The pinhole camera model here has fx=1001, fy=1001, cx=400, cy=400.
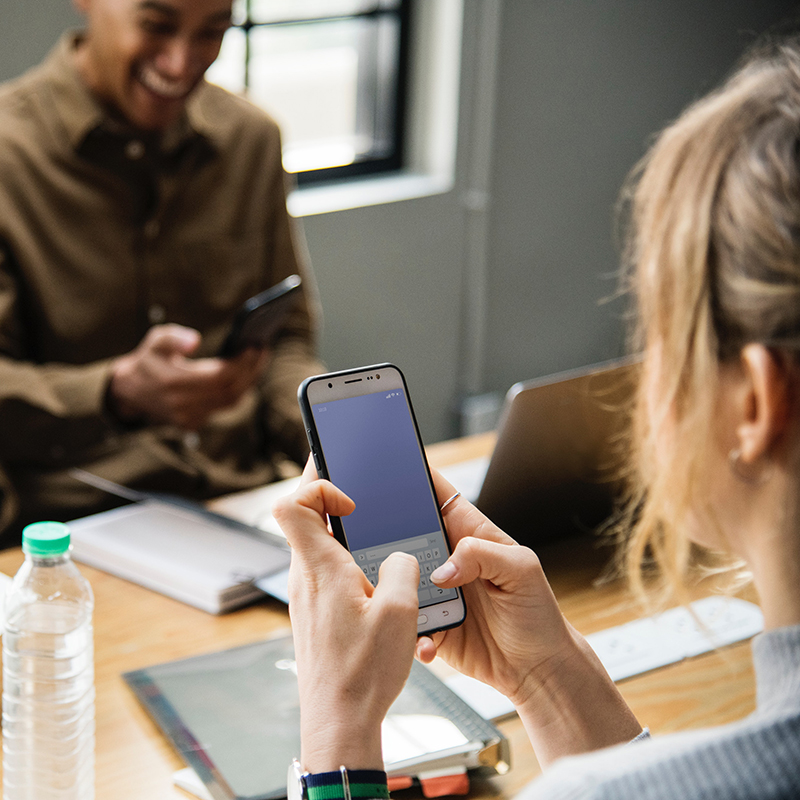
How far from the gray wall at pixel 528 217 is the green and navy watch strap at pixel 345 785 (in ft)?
6.93

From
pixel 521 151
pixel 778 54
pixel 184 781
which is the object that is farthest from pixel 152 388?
pixel 521 151

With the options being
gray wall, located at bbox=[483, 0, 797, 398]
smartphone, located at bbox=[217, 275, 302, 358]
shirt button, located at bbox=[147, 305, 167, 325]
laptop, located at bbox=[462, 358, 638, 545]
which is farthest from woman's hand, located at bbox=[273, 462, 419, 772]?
gray wall, located at bbox=[483, 0, 797, 398]

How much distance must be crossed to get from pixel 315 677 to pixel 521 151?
2672 mm

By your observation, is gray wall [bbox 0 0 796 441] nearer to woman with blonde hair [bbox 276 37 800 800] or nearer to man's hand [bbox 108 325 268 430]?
man's hand [bbox 108 325 268 430]

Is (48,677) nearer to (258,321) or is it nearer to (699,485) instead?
(699,485)

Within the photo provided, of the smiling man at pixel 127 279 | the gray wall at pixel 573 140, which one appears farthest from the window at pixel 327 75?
the smiling man at pixel 127 279

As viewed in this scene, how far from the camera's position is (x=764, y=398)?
0.61 metres

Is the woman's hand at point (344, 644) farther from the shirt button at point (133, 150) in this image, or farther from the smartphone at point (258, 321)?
the shirt button at point (133, 150)

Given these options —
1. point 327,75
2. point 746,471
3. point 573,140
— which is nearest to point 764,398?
point 746,471

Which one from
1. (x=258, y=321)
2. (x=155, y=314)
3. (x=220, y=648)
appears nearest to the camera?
(x=220, y=648)

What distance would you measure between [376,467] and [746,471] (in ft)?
1.04

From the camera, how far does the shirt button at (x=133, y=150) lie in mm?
1738

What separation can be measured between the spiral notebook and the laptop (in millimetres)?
258

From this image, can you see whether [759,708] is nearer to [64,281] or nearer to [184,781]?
[184,781]
